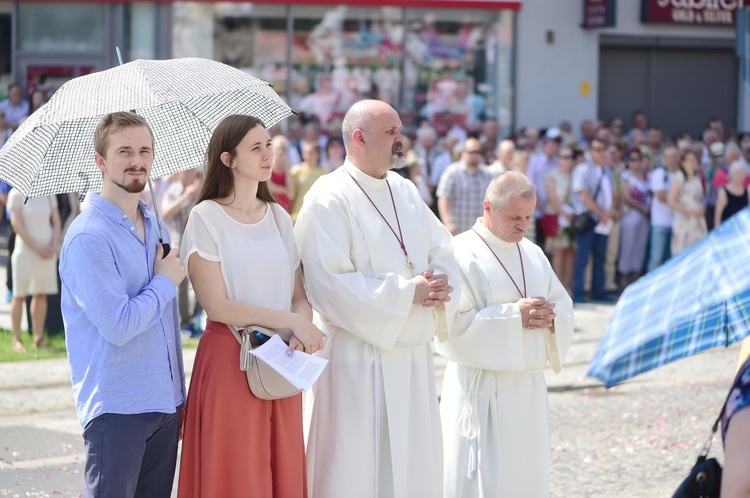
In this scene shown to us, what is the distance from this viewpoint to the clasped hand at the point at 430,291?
17.2ft

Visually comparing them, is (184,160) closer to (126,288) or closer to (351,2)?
(126,288)

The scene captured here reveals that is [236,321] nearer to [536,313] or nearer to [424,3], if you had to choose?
[536,313]

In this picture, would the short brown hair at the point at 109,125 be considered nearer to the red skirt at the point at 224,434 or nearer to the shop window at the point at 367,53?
the red skirt at the point at 224,434

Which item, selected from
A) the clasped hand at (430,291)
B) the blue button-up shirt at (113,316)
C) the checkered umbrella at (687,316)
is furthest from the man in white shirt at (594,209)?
the checkered umbrella at (687,316)

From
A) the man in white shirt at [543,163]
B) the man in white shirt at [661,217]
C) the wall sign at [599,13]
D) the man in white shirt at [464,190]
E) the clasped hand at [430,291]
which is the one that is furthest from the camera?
the wall sign at [599,13]

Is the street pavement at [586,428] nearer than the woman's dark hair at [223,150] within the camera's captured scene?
No

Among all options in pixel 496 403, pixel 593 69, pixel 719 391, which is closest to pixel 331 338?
pixel 496 403

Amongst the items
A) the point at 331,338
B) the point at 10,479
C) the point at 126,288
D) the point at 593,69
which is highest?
the point at 593,69

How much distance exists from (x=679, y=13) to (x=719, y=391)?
1353 centimetres

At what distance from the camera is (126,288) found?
4344mm

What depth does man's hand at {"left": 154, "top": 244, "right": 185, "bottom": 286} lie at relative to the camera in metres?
4.45

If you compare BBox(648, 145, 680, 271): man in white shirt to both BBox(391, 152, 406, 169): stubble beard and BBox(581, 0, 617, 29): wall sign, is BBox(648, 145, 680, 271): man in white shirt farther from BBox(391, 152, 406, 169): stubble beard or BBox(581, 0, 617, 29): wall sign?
BBox(391, 152, 406, 169): stubble beard

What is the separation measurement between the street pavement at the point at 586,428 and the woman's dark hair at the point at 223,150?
2.45 metres

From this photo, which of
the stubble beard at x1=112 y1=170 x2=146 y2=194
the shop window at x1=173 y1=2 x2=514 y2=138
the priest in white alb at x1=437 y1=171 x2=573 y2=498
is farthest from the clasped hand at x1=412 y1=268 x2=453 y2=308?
the shop window at x1=173 y1=2 x2=514 y2=138
